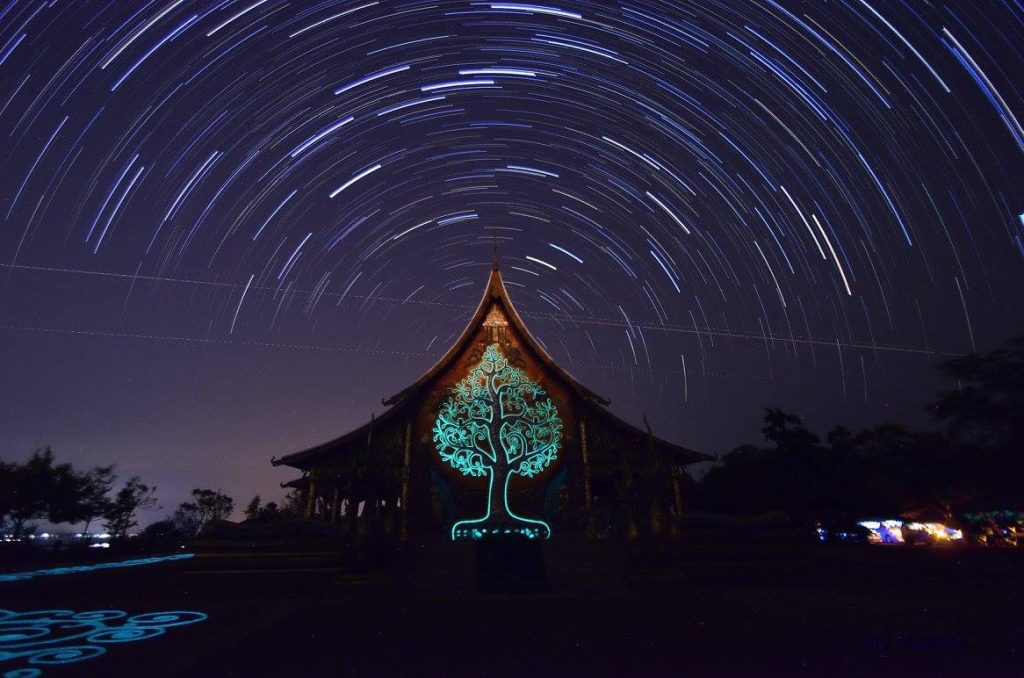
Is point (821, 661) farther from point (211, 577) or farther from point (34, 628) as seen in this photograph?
point (211, 577)

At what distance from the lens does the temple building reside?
655 inches

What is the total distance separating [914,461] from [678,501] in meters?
17.7

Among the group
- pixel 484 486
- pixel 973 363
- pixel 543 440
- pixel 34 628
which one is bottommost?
pixel 34 628

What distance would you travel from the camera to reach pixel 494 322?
1911cm

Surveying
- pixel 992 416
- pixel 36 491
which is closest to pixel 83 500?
pixel 36 491

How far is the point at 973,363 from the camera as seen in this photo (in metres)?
21.9

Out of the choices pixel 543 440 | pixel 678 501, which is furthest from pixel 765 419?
pixel 543 440

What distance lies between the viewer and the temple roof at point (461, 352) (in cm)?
1720

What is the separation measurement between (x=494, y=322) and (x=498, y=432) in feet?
12.4

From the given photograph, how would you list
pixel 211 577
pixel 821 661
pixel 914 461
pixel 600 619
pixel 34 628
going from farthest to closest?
pixel 914 461 → pixel 211 577 → pixel 600 619 → pixel 34 628 → pixel 821 661

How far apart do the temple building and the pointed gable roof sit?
0.04m

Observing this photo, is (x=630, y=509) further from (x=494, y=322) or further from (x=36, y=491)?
(x=36, y=491)

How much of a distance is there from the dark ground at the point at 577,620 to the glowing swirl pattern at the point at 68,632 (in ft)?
0.82

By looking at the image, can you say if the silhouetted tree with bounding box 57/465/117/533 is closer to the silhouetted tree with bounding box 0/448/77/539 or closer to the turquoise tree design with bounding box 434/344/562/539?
the silhouetted tree with bounding box 0/448/77/539
